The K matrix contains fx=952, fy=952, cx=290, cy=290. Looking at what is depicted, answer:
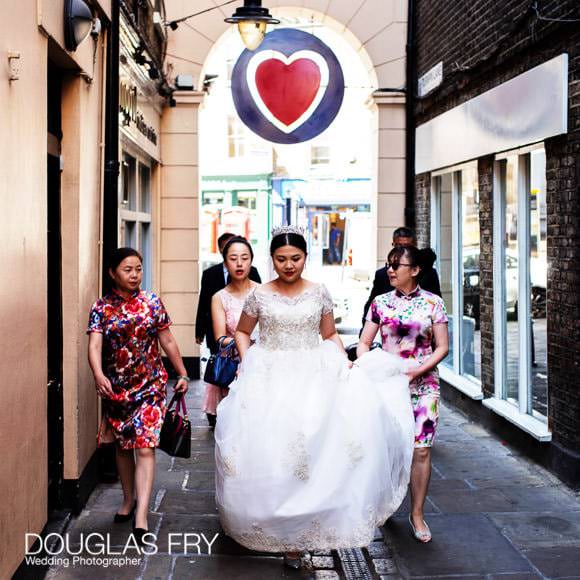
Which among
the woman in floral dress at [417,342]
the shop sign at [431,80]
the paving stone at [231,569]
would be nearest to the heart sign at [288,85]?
the shop sign at [431,80]

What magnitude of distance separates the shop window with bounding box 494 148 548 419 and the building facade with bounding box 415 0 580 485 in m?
0.01

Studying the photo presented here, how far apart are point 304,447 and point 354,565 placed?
860mm

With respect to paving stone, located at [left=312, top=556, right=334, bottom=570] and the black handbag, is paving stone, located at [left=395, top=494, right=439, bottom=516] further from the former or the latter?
the black handbag

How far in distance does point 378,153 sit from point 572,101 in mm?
5677

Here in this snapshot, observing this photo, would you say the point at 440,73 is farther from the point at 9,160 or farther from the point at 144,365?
the point at 9,160

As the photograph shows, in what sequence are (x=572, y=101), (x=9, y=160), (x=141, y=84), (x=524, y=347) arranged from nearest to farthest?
(x=9, y=160)
(x=572, y=101)
(x=524, y=347)
(x=141, y=84)

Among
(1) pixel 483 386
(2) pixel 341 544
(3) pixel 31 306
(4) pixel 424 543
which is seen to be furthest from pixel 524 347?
(3) pixel 31 306

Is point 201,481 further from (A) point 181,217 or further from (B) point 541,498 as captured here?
(A) point 181,217

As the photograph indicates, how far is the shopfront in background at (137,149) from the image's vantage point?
867cm

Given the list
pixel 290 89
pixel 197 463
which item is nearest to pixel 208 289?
pixel 197 463

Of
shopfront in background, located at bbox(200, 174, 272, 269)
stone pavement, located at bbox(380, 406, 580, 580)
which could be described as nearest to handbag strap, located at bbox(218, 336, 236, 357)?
stone pavement, located at bbox(380, 406, 580, 580)

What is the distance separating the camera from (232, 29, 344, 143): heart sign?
10945 mm

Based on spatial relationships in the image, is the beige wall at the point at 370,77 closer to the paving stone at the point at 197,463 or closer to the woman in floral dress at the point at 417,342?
the paving stone at the point at 197,463

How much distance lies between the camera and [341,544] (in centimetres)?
497
